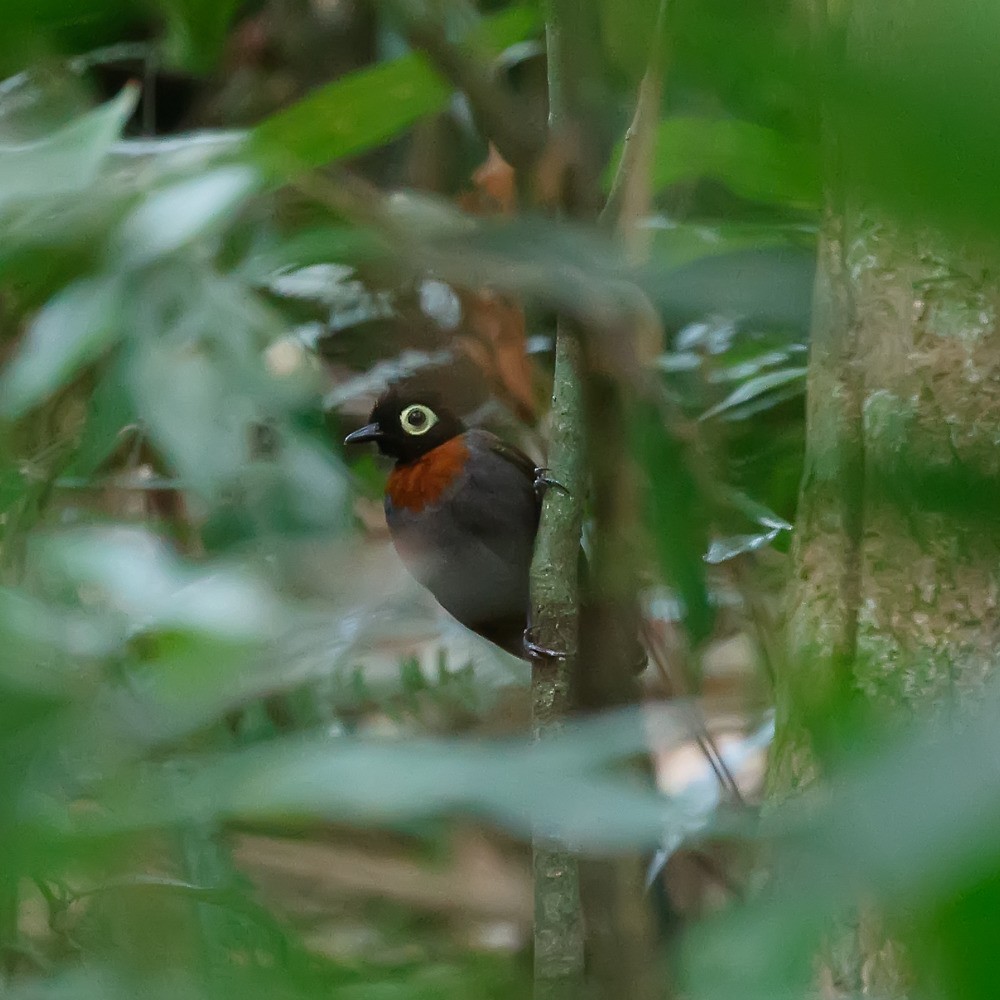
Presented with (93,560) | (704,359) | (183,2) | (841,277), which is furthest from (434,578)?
(183,2)

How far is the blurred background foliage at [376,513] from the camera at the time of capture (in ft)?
0.95

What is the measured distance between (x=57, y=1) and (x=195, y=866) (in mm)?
794

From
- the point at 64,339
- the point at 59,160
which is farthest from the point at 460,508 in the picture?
the point at 59,160

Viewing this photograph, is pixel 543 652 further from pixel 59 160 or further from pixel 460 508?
pixel 460 508

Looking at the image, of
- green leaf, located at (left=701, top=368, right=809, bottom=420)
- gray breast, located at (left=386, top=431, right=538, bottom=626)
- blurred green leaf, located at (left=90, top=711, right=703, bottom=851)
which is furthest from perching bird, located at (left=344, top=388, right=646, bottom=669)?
blurred green leaf, located at (left=90, top=711, right=703, bottom=851)

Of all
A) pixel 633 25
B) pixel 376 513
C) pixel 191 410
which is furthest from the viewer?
pixel 376 513

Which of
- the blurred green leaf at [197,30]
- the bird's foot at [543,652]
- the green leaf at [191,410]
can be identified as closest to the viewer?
the blurred green leaf at [197,30]

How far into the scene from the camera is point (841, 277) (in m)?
0.85

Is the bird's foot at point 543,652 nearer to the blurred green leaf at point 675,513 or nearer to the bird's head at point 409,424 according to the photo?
the blurred green leaf at point 675,513

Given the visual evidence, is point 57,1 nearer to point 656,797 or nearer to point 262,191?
point 656,797

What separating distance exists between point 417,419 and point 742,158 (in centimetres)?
169

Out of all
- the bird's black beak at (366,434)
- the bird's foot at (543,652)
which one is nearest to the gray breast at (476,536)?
the bird's black beak at (366,434)

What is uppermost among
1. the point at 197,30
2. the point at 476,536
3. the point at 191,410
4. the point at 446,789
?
the point at 197,30

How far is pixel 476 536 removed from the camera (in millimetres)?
2178
